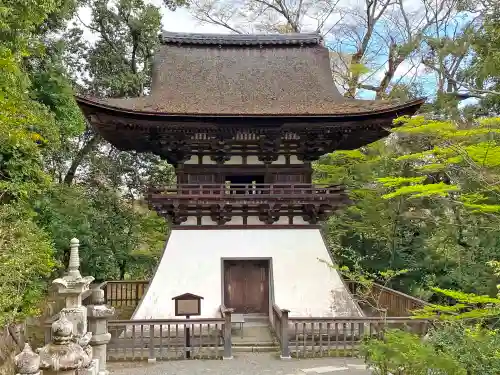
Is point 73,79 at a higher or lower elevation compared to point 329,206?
higher

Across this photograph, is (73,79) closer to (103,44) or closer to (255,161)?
(103,44)

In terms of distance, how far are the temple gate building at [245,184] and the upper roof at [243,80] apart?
64 millimetres

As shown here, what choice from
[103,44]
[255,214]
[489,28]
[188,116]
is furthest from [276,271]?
[103,44]

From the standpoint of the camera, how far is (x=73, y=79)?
62.5 feet

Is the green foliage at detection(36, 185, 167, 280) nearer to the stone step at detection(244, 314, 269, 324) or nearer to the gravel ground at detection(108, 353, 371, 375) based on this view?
the gravel ground at detection(108, 353, 371, 375)

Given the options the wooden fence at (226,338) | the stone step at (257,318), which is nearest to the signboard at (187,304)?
the wooden fence at (226,338)

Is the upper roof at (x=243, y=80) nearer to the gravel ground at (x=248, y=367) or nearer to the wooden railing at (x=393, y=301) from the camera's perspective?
the wooden railing at (x=393, y=301)

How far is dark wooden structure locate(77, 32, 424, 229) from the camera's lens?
35.9 ft

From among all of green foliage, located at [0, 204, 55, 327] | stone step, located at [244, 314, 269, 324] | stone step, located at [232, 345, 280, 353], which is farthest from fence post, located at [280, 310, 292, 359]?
green foliage, located at [0, 204, 55, 327]

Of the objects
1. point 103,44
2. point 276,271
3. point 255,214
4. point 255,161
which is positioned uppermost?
point 103,44

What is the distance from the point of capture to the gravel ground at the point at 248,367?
27.2ft

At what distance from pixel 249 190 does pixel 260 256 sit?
181cm

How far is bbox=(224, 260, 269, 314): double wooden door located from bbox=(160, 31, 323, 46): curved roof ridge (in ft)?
24.2

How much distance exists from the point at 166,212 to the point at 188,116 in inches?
103
